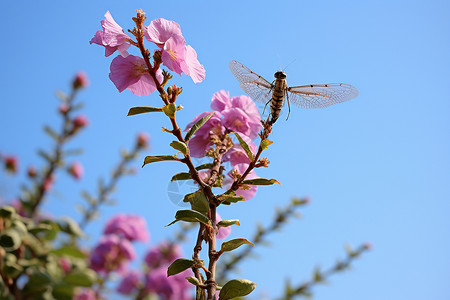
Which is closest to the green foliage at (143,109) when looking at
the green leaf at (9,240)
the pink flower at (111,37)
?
the pink flower at (111,37)

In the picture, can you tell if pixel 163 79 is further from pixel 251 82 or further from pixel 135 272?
pixel 135 272

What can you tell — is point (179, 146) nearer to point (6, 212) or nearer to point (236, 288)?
point (236, 288)

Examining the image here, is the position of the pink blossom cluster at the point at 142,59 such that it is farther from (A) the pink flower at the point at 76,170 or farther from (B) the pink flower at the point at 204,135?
→ (A) the pink flower at the point at 76,170

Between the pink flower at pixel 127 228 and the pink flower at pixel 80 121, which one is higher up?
the pink flower at pixel 80 121

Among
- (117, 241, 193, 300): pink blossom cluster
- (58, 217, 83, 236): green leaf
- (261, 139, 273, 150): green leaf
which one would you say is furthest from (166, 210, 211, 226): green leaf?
(117, 241, 193, 300): pink blossom cluster

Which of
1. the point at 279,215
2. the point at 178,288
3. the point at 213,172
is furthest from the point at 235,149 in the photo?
the point at 178,288

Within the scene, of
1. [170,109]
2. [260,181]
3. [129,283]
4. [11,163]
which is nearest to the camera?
[170,109]

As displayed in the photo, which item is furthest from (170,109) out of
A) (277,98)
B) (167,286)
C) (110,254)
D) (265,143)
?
(167,286)
